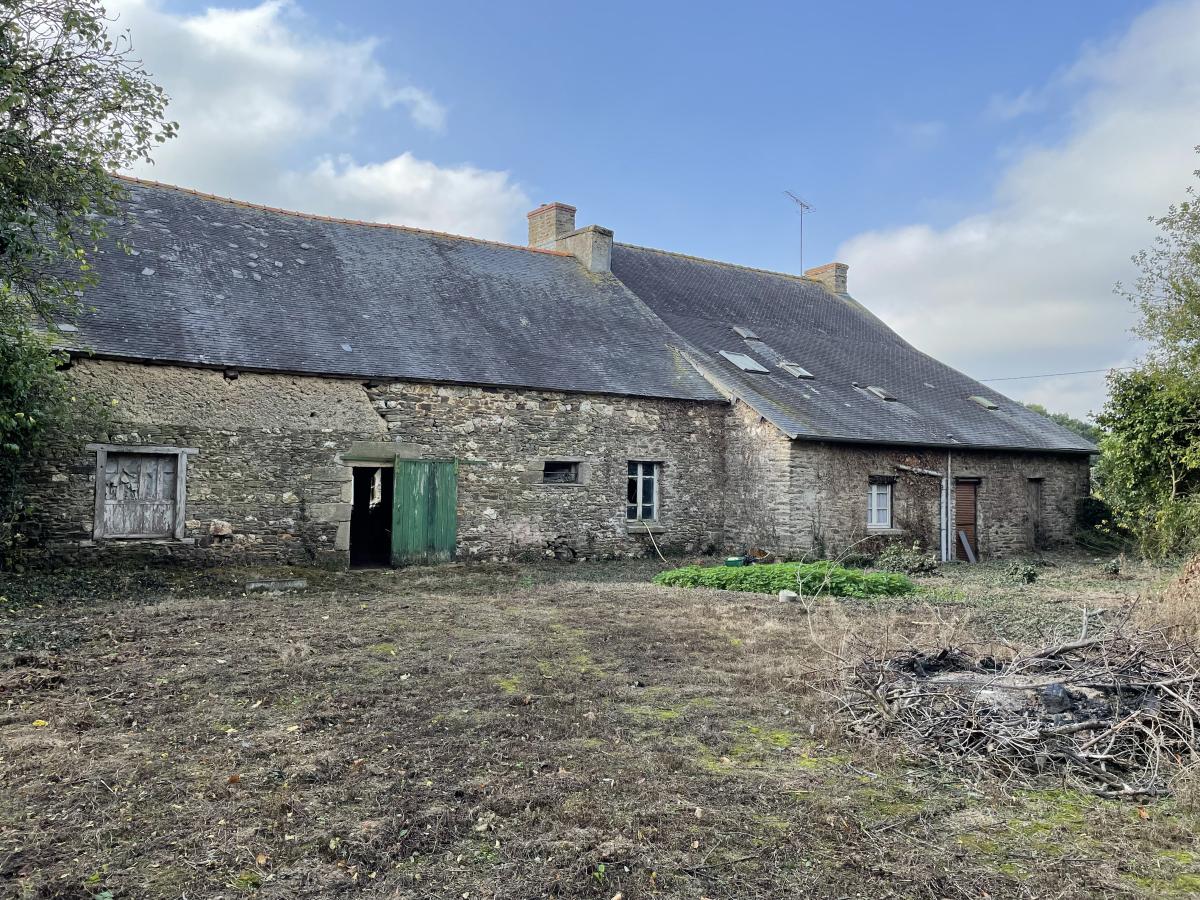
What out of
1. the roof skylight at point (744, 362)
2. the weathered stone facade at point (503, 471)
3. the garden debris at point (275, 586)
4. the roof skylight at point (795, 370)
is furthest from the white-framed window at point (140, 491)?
the roof skylight at point (795, 370)

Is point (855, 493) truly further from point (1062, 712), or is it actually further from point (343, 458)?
point (1062, 712)

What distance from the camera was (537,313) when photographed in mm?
16422

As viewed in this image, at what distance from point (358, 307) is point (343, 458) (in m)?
2.99

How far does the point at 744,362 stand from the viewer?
17.2 metres

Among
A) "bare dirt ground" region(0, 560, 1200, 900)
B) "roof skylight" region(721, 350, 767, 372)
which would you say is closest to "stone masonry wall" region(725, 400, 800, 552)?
"roof skylight" region(721, 350, 767, 372)

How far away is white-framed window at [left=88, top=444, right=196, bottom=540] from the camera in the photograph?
11234 mm

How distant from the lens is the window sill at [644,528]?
15273 millimetres

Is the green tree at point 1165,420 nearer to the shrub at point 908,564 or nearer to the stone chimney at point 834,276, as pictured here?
the shrub at point 908,564

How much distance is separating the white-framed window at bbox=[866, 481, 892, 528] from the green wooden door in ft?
25.1

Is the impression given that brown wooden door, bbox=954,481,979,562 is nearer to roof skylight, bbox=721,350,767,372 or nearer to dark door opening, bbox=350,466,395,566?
roof skylight, bbox=721,350,767,372

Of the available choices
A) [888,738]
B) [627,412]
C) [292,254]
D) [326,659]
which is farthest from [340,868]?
[292,254]

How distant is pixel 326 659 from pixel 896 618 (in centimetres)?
550

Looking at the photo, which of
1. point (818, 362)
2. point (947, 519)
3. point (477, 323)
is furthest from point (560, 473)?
point (947, 519)

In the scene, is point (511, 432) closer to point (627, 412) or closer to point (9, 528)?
point (627, 412)
